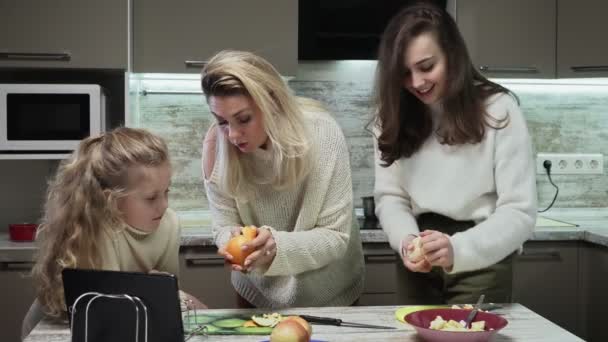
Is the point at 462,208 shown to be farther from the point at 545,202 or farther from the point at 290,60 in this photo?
the point at 545,202

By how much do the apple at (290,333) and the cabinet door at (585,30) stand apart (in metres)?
2.16

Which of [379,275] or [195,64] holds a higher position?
[195,64]

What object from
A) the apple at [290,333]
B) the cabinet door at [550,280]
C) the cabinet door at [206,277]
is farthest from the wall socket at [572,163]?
the apple at [290,333]

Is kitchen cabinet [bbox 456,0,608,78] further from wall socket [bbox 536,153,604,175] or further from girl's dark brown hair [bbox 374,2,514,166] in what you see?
girl's dark brown hair [bbox 374,2,514,166]

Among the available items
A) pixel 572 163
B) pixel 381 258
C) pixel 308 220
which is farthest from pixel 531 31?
pixel 308 220

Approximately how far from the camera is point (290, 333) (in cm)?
123

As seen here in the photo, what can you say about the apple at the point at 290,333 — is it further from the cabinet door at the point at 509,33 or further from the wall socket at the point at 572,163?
the wall socket at the point at 572,163

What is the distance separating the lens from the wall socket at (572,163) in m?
3.31

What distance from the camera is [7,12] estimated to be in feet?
8.86

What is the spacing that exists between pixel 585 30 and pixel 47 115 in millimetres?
2145

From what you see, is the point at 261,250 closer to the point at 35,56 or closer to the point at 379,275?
the point at 379,275

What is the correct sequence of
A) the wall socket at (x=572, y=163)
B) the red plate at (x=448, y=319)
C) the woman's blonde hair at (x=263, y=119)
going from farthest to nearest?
1. the wall socket at (x=572, y=163)
2. the woman's blonde hair at (x=263, y=119)
3. the red plate at (x=448, y=319)

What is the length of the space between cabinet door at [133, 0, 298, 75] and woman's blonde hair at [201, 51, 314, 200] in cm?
118

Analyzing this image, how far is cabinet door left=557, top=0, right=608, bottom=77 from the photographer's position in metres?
2.97
